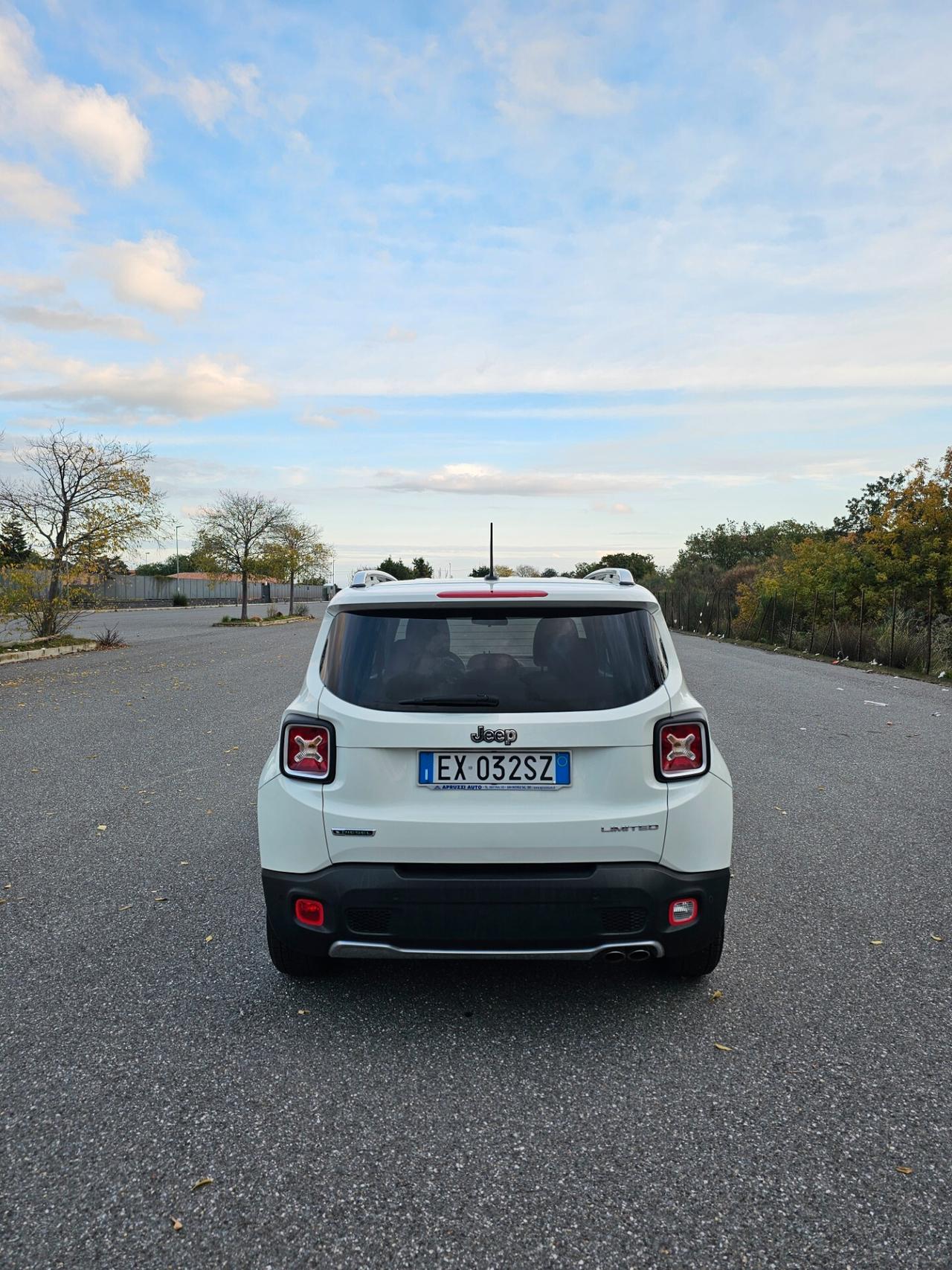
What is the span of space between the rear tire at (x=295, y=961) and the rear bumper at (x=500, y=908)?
0.42 meters

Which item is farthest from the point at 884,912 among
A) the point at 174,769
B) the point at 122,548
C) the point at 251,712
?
the point at 122,548

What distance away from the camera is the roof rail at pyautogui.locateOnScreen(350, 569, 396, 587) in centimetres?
371

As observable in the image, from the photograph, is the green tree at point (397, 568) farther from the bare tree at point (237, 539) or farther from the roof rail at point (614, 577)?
the roof rail at point (614, 577)

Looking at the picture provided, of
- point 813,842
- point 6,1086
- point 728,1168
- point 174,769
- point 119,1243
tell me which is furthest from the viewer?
point 174,769

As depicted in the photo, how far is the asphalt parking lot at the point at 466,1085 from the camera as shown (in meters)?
2.23

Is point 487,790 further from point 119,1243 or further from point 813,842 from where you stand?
point 813,842

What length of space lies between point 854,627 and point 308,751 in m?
21.4

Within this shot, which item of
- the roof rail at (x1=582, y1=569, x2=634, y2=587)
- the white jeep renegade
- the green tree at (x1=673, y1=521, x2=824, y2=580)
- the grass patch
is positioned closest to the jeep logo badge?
the white jeep renegade

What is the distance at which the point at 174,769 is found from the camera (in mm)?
7852

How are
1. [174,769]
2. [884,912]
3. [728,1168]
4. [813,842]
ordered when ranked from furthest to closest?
[174,769] → [813,842] → [884,912] → [728,1168]

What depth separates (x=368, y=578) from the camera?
395 cm

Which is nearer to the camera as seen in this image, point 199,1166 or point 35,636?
point 199,1166

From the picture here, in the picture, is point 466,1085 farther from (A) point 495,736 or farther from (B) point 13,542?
(B) point 13,542

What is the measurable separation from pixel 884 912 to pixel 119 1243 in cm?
368
